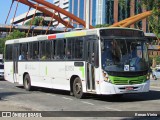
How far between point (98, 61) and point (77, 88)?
2226mm

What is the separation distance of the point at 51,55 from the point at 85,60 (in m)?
3.55

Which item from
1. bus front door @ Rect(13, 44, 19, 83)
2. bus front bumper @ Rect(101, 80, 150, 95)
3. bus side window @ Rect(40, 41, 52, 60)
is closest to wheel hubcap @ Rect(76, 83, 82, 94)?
bus front bumper @ Rect(101, 80, 150, 95)

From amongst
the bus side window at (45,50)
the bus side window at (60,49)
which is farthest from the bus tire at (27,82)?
the bus side window at (60,49)

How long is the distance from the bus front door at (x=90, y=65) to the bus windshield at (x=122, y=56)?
578 mm

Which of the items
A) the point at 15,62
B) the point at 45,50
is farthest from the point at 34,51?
the point at 15,62

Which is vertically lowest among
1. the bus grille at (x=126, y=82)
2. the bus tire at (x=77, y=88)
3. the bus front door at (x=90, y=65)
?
the bus tire at (x=77, y=88)

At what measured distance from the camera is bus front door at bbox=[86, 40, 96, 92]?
17422mm

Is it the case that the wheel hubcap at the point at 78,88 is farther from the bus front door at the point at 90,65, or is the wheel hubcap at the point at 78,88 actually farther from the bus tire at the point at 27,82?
the bus tire at the point at 27,82

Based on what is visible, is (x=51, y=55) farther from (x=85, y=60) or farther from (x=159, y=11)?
(x=159, y=11)

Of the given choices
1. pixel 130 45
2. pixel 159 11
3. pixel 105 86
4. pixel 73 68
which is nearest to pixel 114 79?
pixel 105 86

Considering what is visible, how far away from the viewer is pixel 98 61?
55.7ft

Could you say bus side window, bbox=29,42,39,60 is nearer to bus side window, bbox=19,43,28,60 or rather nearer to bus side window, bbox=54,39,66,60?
bus side window, bbox=19,43,28,60

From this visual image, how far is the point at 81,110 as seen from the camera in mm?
14125

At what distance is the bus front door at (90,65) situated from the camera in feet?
57.2
